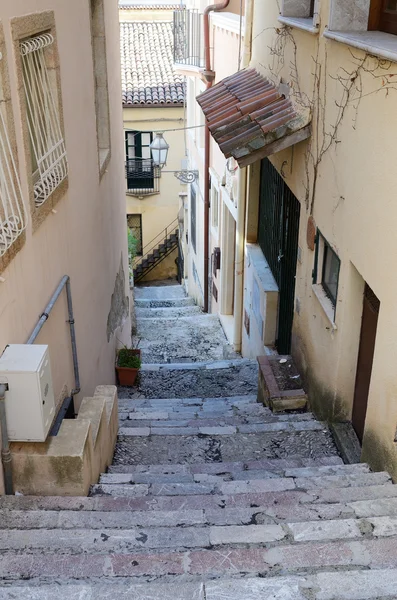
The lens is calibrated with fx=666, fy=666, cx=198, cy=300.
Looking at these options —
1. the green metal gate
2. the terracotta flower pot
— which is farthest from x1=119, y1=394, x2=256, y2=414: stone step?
the green metal gate

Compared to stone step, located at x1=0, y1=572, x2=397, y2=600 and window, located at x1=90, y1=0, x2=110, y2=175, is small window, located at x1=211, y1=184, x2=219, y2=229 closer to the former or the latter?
window, located at x1=90, y1=0, x2=110, y2=175

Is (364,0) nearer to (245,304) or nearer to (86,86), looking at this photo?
(86,86)

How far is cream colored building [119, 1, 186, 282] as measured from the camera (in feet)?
77.8

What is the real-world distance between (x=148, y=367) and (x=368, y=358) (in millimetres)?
6386

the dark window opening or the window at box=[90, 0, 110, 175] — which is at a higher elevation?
the window at box=[90, 0, 110, 175]

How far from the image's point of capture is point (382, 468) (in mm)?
5074

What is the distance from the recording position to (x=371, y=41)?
4957 millimetres

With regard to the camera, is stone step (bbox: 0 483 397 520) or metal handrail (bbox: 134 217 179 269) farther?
metal handrail (bbox: 134 217 179 269)

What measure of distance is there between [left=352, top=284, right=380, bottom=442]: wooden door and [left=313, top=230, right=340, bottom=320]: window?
0.55 m

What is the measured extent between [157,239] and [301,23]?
67.9ft

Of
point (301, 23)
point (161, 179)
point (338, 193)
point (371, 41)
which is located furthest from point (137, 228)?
point (371, 41)

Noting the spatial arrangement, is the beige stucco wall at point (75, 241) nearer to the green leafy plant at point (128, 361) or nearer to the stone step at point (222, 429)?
the green leafy plant at point (128, 361)

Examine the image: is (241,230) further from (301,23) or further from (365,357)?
(365,357)

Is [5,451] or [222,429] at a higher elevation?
[5,451]
